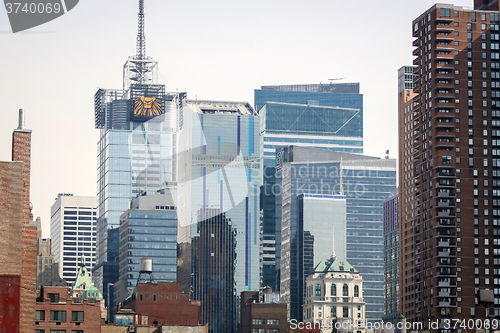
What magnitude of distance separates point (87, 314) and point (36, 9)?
69.1m

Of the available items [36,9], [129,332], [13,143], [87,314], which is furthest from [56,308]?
[36,9]

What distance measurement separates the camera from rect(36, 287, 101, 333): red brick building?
5600 inches

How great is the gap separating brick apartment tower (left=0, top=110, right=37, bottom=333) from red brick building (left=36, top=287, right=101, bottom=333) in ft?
185

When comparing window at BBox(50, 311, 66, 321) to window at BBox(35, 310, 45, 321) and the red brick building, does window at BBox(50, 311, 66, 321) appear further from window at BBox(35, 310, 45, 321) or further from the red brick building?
window at BBox(35, 310, 45, 321)

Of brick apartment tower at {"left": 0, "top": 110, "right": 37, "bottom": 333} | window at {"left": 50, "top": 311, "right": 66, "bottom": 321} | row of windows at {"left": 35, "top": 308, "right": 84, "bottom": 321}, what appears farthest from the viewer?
window at {"left": 50, "top": 311, "right": 66, "bottom": 321}

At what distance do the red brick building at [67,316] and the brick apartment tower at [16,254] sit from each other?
5636 centimetres

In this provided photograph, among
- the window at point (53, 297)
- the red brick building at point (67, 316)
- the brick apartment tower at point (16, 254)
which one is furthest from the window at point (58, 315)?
the brick apartment tower at point (16, 254)

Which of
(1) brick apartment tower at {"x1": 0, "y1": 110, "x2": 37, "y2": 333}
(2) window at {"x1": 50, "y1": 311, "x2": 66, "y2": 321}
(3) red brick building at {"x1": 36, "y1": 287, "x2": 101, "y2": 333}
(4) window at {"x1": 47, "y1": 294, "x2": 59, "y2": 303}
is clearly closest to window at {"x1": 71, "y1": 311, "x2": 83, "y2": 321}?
(3) red brick building at {"x1": 36, "y1": 287, "x2": 101, "y2": 333}

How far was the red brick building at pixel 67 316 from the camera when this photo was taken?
142250 millimetres

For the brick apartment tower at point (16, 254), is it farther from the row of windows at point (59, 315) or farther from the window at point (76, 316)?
the window at point (76, 316)

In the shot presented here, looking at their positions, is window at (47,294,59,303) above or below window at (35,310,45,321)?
above

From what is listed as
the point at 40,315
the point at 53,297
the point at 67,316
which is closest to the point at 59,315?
the point at 67,316

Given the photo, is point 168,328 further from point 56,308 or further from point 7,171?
point 7,171

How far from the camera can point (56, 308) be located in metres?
144
